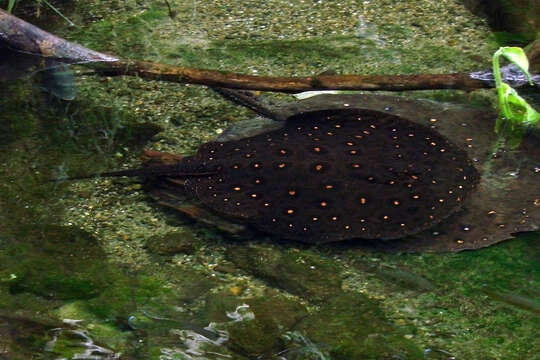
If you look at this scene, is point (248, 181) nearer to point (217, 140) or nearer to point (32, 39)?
point (217, 140)

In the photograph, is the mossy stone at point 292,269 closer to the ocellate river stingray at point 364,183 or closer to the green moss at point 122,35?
the ocellate river stingray at point 364,183

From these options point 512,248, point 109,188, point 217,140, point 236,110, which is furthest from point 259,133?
point 512,248

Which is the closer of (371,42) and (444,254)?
(444,254)

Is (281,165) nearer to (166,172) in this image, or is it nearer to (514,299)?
(166,172)

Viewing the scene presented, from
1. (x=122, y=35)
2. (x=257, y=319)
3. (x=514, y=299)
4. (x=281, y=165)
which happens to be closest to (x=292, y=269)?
(x=257, y=319)

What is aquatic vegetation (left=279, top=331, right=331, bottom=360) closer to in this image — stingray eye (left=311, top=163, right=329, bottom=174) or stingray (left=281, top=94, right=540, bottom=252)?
stingray (left=281, top=94, right=540, bottom=252)

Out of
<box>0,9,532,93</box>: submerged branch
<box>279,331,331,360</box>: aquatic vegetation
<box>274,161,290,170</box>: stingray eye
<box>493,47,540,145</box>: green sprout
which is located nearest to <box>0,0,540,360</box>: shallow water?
<box>279,331,331,360</box>: aquatic vegetation
